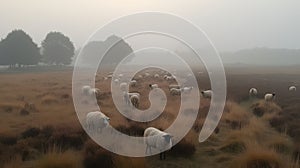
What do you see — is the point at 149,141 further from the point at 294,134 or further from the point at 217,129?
the point at 294,134

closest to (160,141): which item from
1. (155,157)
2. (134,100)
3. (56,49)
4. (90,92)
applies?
(155,157)

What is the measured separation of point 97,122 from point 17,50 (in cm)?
7830

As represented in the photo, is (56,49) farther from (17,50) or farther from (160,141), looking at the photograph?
(160,141)

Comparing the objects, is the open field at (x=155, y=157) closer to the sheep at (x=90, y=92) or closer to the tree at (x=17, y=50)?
the sheep at (x=90, y=92)

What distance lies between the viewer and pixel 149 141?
11.3 metres

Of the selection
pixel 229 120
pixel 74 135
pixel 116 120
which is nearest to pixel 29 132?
pixel 74 135

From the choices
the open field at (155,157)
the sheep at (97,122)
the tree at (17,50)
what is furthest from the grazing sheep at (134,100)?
the tree at (17,50)

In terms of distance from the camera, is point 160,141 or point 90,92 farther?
point 90,92

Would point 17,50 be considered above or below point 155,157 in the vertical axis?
above

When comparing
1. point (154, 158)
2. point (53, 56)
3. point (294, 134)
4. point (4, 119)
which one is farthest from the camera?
point (53, 56)

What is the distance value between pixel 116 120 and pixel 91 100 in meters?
9.45

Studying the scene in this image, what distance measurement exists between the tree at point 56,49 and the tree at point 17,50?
40.4ft

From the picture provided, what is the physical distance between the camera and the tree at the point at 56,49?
100 metres

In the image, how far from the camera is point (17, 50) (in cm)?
8481
